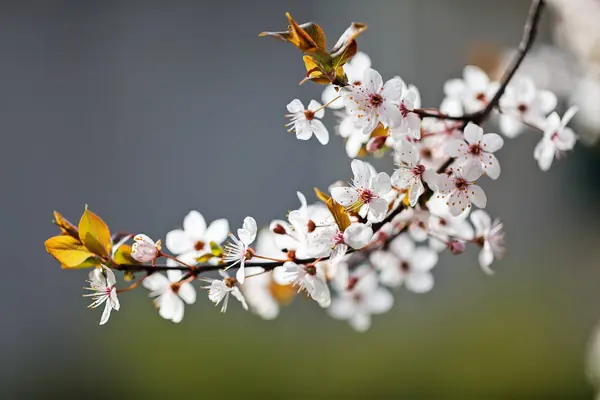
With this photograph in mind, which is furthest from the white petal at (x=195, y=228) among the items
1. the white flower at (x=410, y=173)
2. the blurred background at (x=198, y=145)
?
the blurred background at (x=198, y=145)

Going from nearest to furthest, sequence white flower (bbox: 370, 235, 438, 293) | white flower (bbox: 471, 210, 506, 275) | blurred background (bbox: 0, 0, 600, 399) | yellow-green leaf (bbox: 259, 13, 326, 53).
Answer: yellow-green leaf (bbox: 259, 13, 326, 53), white flower (bbox: 471, 210, 506, 275), white flower (bbox: 370, 235, 438, 293), blurred background (bbox: 0, 0, 600, 399)

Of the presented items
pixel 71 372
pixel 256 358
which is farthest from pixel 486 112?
pixel 71 372

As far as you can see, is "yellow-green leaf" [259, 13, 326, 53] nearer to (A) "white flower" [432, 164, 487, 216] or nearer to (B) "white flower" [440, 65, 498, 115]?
(A) "white flower" [432, 164, 487, 216]

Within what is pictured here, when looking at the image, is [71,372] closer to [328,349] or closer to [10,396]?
[10,396]

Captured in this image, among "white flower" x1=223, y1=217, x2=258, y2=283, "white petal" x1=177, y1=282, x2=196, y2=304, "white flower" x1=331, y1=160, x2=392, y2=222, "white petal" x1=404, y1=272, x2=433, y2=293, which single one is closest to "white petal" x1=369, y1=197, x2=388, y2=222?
"white flower" x1=331, y1=160, x2=392, y2=222

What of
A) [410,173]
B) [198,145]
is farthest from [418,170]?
[198,145]

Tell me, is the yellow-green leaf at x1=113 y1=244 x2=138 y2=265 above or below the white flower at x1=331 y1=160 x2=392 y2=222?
below
